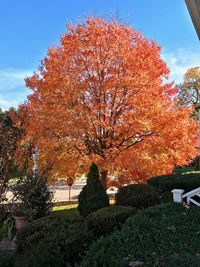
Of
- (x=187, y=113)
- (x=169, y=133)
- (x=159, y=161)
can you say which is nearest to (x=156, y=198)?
(x=159, y=161)

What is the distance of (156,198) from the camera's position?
8867 mm

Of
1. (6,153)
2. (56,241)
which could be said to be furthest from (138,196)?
(6,153)

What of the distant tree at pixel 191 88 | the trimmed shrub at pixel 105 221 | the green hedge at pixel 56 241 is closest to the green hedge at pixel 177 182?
the trimmed shrub at pixel 105 221

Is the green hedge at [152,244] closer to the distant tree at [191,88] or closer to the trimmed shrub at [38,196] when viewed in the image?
the trimmed shrub at [38,196]

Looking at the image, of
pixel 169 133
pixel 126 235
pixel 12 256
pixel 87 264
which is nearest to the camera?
pixel 87 264

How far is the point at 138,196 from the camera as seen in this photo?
867 centimetres

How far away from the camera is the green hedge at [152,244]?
3.70 meters

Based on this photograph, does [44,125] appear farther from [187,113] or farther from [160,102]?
[187,113]

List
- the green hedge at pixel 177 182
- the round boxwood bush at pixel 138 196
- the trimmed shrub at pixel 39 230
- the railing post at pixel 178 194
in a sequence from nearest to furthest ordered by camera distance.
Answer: the trimmed shrub at pixel 39 230 < the railing post at pixel 178 194 < the round boxwood bush at pixel 138 196 < the green hedge at pixel 177 182

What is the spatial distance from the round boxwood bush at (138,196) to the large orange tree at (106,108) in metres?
1.23

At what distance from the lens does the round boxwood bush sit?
28.4 feet

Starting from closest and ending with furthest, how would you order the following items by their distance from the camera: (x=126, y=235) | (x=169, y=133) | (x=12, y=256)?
(x=126, y=235) < (x=12, y=256) < (x=169, y=133)

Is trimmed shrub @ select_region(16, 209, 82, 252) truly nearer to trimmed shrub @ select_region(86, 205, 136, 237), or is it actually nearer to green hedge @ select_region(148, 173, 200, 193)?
trimmed shrub @ select_region(86, 205, 136, 237)

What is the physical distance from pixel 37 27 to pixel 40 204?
6.02m
